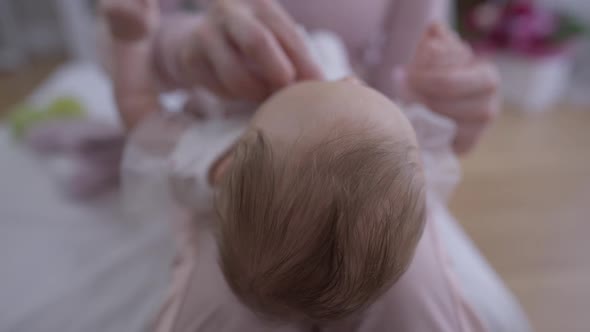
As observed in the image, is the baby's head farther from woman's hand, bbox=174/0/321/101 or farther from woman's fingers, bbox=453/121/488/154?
woman's fingers, bbox=453/121/488/154

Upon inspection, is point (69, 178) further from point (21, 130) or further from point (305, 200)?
point (305, 200)

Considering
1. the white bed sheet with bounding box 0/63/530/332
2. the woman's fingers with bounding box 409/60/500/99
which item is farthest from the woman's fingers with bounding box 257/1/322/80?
the white bed sheet with bounding box 0/63/530/332

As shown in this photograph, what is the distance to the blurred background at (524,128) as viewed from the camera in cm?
81

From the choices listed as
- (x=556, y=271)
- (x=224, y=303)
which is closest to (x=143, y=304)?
(x=224, y=303)

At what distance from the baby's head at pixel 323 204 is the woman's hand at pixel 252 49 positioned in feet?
0.29

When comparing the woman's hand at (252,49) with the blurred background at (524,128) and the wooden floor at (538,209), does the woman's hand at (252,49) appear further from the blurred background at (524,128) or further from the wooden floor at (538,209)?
the wooden floor at (538,209)

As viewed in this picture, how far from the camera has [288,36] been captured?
0.39m

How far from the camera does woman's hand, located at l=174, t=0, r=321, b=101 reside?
37 centimetres

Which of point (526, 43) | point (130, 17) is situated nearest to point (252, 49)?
point (130, 17)

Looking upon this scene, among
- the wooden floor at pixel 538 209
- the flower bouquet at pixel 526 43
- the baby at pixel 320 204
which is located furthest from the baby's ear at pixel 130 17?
the flower bouquet at pixel 526 43

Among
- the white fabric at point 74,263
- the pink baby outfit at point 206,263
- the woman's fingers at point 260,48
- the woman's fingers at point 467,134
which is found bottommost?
the white fabric at point 74,263

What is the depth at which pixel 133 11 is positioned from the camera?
1.45 feet

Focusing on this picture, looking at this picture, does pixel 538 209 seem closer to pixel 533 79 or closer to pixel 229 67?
pixel 533 79

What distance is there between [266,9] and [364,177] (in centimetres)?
21
